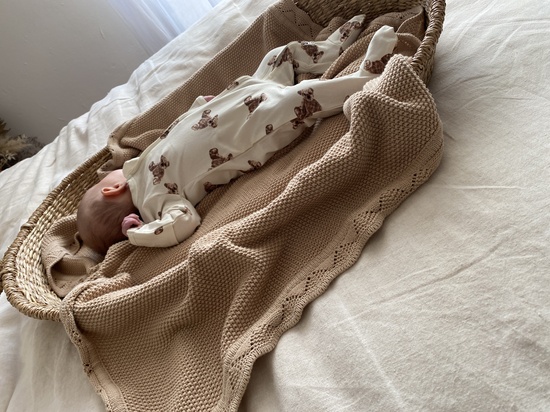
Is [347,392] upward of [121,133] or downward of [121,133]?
downward

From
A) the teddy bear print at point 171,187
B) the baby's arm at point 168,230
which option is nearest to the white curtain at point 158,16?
the teddy bear print at point 171,187

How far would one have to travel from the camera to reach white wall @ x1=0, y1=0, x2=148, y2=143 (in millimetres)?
2102

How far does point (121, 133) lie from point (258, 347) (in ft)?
2.73

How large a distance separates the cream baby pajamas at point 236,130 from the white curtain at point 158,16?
1.02m

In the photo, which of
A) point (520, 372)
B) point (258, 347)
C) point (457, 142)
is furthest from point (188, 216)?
point (520, 372)

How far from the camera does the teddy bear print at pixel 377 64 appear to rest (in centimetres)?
88

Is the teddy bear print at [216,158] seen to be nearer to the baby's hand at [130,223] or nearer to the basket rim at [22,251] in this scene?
the baby's hand at [130,223]

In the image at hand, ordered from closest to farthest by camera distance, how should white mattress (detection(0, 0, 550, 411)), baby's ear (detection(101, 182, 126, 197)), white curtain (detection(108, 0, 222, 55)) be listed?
white mattress (detection(0, 0, 550, 411)) → baby's ear (detection(101, 182, 126, 197)) → white curtain (detection(108, 0, 222, 55))

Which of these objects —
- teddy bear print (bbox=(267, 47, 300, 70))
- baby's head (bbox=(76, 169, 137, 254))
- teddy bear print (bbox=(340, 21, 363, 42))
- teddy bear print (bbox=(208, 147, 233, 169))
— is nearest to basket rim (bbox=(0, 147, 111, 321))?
baby's head (bbox=(76, 169, 137, 254))

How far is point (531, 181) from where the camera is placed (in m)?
0.60

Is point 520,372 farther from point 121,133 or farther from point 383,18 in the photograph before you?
point 121,133

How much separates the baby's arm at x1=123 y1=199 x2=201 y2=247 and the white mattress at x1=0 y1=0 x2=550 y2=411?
0.22 m

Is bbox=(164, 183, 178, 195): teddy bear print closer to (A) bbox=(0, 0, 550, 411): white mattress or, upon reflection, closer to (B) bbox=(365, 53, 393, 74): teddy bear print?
(A) bbox=(0, 0, 550, 411): white mattress

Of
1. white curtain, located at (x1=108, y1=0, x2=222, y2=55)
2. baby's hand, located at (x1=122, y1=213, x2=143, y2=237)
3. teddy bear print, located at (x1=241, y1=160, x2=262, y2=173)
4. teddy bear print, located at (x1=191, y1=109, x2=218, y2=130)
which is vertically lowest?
teddy bear print, located at (x1=241, y1=160, x2=262, y2=173)
